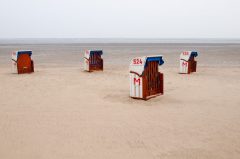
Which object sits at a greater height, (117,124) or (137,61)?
(137,61)

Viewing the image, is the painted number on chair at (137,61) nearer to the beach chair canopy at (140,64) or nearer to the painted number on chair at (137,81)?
the beach chair canopy at (140,64)

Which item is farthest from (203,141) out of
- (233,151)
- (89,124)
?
(89,124)

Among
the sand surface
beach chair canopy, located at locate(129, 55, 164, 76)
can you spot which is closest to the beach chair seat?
beach chair canopy, located at locate(129, 55, 164, 76)

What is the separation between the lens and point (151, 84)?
966 centimetres

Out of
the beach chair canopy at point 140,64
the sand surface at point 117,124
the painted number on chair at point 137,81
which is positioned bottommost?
the sand surface at point 117,124

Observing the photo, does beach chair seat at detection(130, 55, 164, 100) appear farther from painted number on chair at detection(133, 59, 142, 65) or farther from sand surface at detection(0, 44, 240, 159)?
sand surface at detection(0, 44, 240, 159)

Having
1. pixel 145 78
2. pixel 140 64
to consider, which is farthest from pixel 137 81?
pixel 140 64

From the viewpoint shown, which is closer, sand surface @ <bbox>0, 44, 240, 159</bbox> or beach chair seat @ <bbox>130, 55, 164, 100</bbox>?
sand surface @ <bbox>0, 44, 240, 159</bbox>

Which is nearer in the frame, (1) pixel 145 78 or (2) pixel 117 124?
(2) pixel 117 124

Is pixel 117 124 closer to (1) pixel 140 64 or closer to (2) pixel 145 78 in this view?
(2) pixel 145 78

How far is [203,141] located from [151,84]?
4270mm

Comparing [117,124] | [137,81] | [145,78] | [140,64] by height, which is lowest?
[117,124]

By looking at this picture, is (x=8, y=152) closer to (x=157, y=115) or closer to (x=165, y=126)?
(x=165, y=126)

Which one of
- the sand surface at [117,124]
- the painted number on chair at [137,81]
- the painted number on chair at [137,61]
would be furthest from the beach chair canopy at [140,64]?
the sand surface at [117,124]
